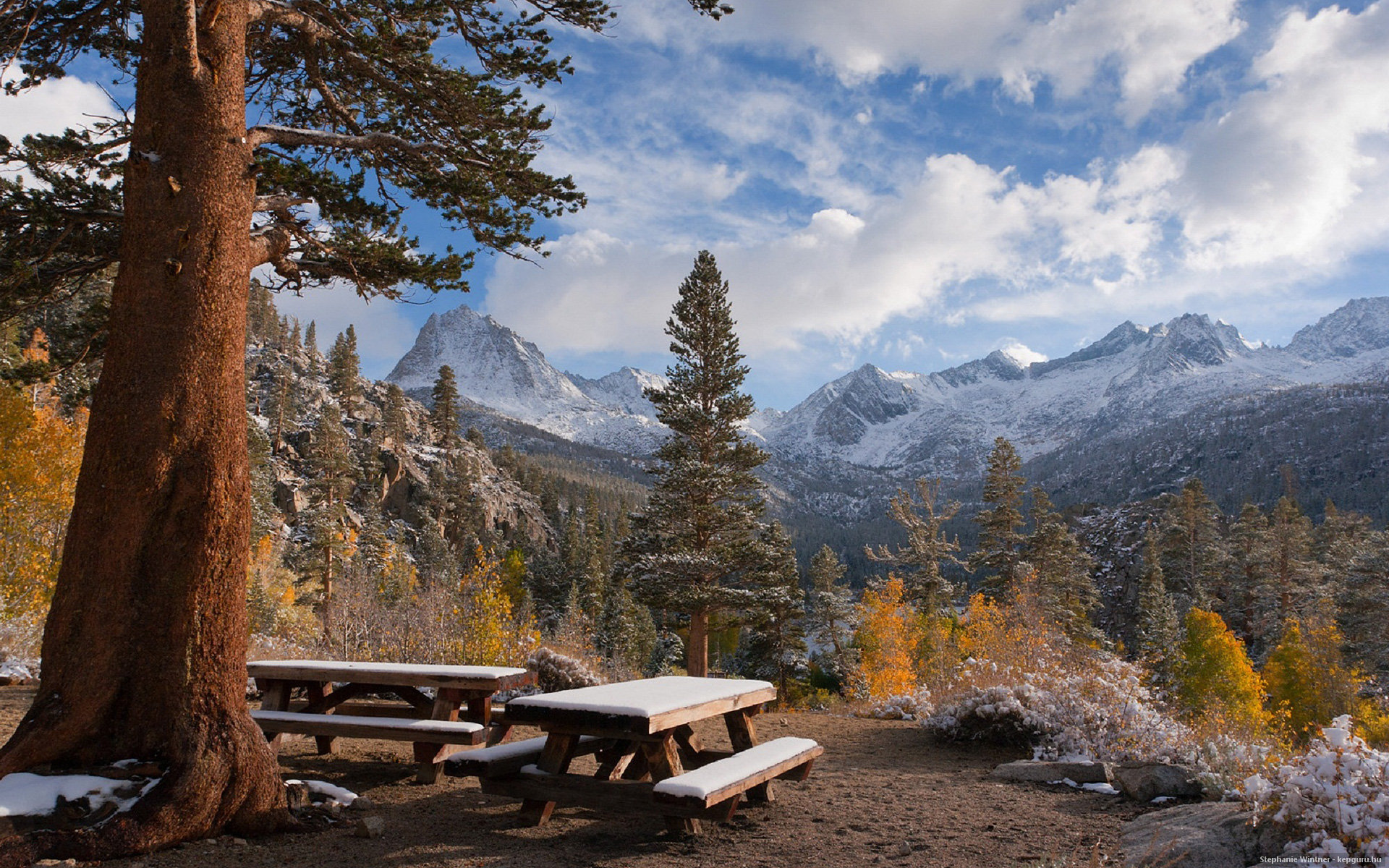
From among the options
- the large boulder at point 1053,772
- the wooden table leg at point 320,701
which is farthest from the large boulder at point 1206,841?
the wooden table leg at point 320,701

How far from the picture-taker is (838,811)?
5.13 metres

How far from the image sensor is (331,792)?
4418 millimetres

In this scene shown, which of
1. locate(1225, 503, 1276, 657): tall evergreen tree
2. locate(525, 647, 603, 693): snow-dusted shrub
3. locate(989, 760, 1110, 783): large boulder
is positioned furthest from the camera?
locate(1225, 503, 1276, 657): tall evergreen tree

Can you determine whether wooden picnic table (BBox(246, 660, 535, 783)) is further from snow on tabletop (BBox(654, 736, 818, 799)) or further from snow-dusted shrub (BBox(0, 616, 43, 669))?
snow-dusted shrub (BBox(0, 616, 43, 669))

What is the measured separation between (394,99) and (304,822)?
5.44m

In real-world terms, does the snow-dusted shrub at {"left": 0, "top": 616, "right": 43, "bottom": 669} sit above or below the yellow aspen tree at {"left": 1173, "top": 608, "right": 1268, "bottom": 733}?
above

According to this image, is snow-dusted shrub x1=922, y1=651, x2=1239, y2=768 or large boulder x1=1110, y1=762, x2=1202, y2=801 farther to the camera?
snow-dusted shrub x1=922, y1=651, x2=1239, y2=768

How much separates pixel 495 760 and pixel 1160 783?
4.63 metres

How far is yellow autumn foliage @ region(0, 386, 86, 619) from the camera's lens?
13.0 m

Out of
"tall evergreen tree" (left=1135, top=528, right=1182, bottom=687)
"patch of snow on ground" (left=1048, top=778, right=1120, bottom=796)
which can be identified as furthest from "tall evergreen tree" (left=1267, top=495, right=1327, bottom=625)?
"patch of snow on ground" (left=1048, top=778, right=1120, bottom=796)

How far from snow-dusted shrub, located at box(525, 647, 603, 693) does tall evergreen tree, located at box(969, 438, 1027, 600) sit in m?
24.0

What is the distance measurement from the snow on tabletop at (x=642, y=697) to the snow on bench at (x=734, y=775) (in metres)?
0.36

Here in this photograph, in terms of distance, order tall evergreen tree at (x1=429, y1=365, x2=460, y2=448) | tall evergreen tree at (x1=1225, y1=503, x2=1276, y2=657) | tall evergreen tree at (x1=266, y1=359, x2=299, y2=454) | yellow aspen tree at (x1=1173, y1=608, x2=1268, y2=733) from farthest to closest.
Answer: tall evergreen tree at (x1=429, y1=365, x2=460, y2=448), tall evergreen tree at (x1=266, y1=359, x2=299, y2=454), tall evergreen tree at (x1=1225, y1=503, x2=1276, y2=657), yellow aspen tree at (x1=1173, y1=608, x2=1268, y2=733)

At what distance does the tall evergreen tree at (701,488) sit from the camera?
15.9m
